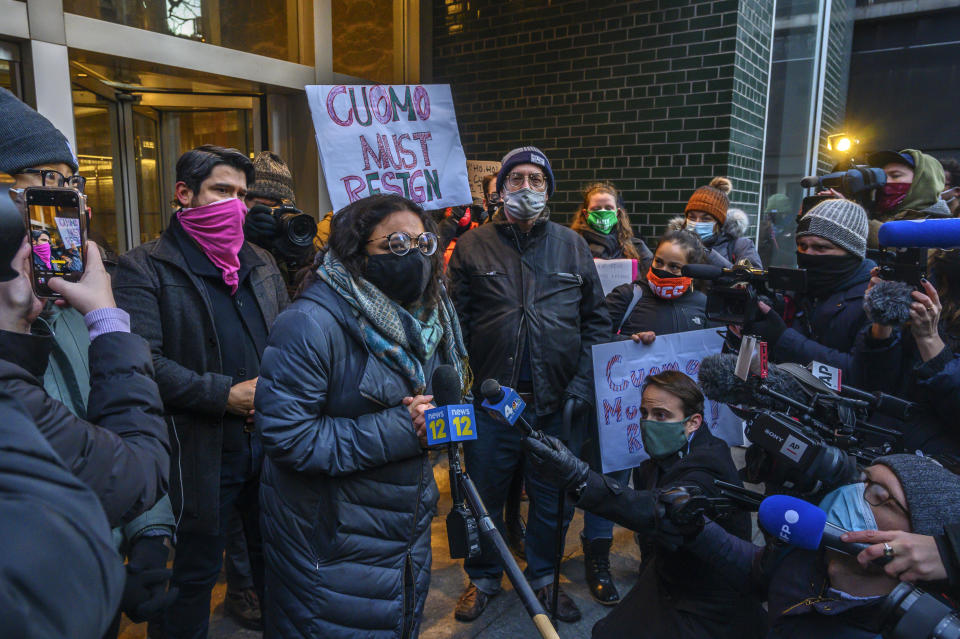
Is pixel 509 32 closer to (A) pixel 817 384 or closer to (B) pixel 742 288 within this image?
(B) pixel 742 288

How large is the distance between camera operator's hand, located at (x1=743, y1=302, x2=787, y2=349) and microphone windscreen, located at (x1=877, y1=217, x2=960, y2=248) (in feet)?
1.54

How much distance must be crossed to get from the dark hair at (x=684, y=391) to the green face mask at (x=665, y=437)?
0.05 m

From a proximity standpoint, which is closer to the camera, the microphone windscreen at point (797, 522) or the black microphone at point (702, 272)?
the microphone windscreen at point (797, 522)

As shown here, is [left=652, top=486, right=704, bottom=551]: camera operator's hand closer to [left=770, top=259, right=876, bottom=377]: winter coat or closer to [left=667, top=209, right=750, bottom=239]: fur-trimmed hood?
[left=770, top=259, right=876, bottom=377]: winter coat

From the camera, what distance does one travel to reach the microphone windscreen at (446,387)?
157cm

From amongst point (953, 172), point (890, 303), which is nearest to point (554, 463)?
point (890, 303)

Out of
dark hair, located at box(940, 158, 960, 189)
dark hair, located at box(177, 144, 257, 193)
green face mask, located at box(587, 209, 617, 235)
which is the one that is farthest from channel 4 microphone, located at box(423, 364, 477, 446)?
dark hair, located at box(940, 158, 960, 189)

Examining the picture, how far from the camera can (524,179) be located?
Result: 3.08 meters

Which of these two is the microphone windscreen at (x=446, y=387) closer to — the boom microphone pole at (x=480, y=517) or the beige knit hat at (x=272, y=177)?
the boom microphone pole at (x=480, y=517)

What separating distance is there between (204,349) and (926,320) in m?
2.56

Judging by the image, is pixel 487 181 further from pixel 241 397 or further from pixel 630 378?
pixel 241 397

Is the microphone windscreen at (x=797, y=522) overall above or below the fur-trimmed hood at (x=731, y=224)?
below

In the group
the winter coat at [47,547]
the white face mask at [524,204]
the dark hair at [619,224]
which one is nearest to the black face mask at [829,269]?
the white face mask at [524,204]

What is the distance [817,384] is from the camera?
1.63 m
